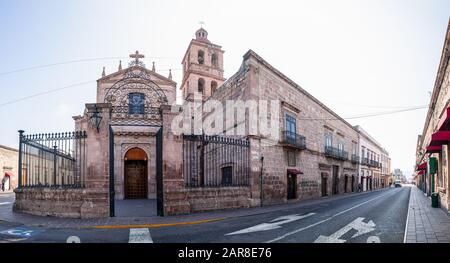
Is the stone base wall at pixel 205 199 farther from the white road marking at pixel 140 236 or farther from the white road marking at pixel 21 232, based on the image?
the white road marking at pixel 21 232

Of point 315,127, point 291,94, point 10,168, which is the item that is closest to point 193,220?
point 291,94

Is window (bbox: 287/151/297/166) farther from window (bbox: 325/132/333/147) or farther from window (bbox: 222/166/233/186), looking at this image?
window (bbox: 325/132/333/147)

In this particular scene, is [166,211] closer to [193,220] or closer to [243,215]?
[193,220]

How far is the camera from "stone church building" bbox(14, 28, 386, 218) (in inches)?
367

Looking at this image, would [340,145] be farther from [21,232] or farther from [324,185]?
[21,232]

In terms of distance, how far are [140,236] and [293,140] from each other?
12.7 meters

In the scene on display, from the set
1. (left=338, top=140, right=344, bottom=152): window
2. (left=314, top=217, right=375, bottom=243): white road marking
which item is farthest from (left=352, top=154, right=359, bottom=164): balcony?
(left=314, top=217, right=375, bottom=243): white road marking

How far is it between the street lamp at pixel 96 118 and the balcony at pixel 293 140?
10364 mm

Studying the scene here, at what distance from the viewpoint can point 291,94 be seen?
1805 cm

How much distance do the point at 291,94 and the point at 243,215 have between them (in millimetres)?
10578

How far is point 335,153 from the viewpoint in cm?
2520

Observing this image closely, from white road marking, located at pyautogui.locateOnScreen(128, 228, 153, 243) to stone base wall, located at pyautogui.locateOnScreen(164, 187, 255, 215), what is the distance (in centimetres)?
→ 220

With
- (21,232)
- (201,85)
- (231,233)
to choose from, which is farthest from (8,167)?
(231,233)
